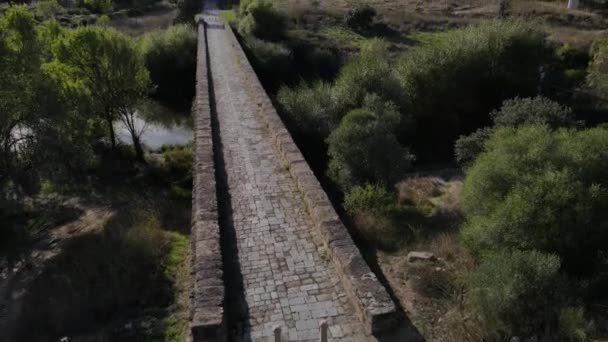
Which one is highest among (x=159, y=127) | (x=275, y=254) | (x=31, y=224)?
(x=275, y=254)

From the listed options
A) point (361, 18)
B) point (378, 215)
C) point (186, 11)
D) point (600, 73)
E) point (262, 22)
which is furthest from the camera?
point (361, 18)

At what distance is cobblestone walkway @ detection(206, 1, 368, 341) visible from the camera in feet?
23.9

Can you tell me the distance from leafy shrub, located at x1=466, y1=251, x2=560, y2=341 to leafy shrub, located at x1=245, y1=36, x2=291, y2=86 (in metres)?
20.9

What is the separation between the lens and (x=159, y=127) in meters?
24.5

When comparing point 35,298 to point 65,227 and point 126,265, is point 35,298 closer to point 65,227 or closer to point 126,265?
point 126,265

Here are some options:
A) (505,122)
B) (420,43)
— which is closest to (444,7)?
(420,43)

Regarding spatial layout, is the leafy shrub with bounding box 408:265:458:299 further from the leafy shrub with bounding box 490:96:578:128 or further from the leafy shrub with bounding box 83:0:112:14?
the leafy shrub with bounding box 83:0:112:14

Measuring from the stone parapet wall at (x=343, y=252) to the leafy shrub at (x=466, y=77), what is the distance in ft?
28.9

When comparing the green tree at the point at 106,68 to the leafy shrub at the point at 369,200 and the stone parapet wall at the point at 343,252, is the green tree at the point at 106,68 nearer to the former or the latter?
the stone parapet wall at the point at 343,252

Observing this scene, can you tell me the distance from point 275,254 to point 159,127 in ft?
57.6

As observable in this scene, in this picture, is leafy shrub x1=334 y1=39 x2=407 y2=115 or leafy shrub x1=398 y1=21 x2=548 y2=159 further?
leafy shrub x1=398 y1=21 x2=548 y2=159

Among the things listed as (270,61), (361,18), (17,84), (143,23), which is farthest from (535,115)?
(143,23)

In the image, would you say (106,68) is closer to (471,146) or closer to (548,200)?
(471,146)

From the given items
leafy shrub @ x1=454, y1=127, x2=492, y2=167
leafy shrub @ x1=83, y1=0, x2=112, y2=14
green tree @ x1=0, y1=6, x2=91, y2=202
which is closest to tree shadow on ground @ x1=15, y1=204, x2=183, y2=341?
green tree @ x1=0, y1=6, x2=91, y2=202
